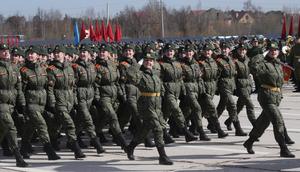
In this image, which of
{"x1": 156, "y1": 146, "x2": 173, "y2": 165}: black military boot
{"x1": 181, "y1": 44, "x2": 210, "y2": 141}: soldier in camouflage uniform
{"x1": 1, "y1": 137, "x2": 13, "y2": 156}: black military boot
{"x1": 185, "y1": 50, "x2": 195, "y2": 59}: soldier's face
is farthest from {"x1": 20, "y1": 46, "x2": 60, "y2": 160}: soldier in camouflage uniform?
{"x1": 185, "y1": 50, "x2": 195, "y2": 59}: soldier's face

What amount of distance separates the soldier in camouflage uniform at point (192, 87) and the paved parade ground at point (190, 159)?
44 centimetres

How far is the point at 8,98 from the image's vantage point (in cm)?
1024

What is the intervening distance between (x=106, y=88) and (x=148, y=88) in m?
1.73

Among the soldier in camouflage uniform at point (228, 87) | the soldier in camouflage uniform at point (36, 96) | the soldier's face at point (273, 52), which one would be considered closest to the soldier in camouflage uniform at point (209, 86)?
the soldier in camouflage uniform at point (228, 87)

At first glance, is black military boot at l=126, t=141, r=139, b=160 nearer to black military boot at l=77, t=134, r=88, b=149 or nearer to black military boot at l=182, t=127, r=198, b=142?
black military boot at l=77, t=134, r=88, b=149

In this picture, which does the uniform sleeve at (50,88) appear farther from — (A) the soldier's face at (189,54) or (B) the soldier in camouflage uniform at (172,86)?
(A) the soldier's face at (189,54)

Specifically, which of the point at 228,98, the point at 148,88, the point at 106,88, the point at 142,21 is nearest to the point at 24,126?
the point at 106,88

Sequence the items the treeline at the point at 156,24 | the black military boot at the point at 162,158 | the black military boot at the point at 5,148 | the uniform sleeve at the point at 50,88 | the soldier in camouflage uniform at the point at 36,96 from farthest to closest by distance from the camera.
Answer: the treeline at the point at 156,24 → the black military boot at the point at 5,148 → the uniform sleeve at the point at 50,88 → the soldier in camouflage uniform at the point at 36,96 → the black military boot at the point at 162,158

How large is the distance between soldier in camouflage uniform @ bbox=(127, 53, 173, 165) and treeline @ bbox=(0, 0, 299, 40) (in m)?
→ 67.9

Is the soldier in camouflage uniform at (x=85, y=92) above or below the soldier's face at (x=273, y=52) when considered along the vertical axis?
below

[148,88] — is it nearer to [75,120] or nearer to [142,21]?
[75,120]

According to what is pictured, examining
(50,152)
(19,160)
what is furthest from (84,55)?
(19,160)

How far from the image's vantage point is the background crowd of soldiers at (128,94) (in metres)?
10.1

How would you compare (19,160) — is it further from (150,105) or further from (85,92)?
(150,105)
